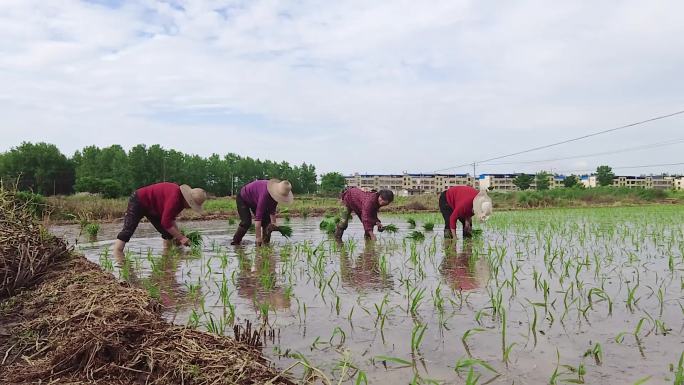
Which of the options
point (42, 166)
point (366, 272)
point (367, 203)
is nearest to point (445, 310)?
point (366, 272)

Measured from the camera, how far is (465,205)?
8102 mm

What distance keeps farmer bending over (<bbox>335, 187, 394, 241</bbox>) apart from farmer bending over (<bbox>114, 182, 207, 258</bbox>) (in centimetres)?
293

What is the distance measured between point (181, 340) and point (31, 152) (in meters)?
64.4

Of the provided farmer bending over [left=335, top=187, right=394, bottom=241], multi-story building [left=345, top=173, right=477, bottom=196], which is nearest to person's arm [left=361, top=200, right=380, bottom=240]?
farmer bending over [left=335, top=187, right=394, bottom=241]

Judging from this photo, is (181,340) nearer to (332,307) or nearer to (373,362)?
A: (373,362)

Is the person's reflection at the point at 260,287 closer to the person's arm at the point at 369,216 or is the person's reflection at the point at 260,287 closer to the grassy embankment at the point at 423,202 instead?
the person's arm at the point at 369,216

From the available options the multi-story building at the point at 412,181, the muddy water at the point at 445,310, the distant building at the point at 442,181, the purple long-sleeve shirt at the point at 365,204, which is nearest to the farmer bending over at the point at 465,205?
the muddy water at the point at 445,310

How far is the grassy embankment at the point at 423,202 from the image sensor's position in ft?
55.9

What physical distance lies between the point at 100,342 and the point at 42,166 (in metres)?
64.0

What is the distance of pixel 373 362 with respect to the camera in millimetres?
2623

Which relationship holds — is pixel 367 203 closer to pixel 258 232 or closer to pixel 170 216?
pixel 258 232

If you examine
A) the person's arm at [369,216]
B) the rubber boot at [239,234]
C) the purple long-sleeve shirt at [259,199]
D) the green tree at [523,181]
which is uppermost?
the green tree at [523,181]

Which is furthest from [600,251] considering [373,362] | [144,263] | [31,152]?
[31,152]

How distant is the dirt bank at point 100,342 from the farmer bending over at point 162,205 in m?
2.83
